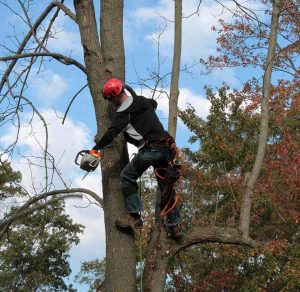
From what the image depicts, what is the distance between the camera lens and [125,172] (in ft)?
14.5

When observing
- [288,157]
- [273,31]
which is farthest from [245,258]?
[273,31]

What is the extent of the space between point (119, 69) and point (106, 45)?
26 cm

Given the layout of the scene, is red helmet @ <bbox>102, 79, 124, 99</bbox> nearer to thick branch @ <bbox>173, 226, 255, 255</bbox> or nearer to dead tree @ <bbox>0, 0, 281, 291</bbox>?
dead tree @ <bbox>0, 0, 281, 291</bbox>

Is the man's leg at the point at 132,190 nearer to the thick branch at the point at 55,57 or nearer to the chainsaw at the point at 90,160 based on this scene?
the chainsaw at the point at 90,160

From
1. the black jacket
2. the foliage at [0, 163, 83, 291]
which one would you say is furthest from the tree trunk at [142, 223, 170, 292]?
the foliage at [0, 163, 83, 291]

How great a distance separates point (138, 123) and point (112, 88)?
381mm

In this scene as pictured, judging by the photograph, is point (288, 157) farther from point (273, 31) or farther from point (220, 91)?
point (273, 31)

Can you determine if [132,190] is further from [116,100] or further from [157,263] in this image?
[116,100]

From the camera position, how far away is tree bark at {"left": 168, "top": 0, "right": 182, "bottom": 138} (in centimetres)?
478

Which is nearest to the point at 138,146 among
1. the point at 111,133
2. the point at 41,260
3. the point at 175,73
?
the point at 111,133

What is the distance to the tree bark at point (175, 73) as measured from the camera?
4777mm

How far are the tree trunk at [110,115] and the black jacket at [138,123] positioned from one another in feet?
0.48

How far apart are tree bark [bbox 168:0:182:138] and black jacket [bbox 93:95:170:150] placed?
0.65ft


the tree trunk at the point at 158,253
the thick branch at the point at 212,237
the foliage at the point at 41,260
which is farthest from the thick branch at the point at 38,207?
the foliage at the point at 41,260
